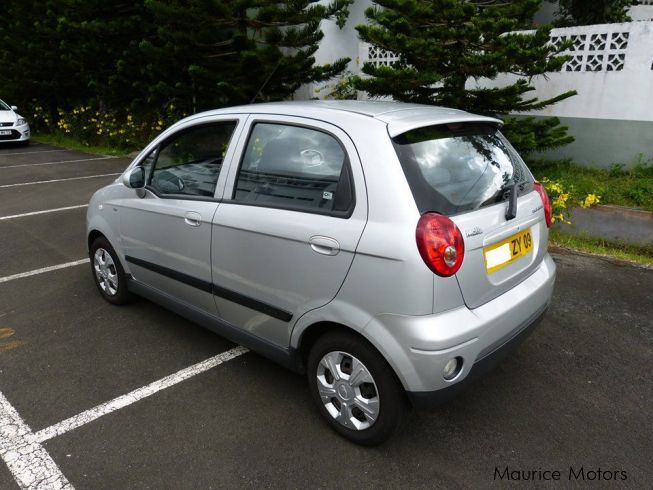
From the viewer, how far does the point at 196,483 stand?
92.7 inches

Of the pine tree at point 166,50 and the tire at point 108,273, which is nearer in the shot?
the tire at point 108,273

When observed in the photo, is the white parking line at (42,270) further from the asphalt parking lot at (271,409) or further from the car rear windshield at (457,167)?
the car rear windshield at (457,167)

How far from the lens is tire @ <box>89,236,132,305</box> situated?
403 cm

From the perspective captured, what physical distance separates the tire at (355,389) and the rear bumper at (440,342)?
101mm

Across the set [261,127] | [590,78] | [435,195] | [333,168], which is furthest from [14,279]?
[590,78]

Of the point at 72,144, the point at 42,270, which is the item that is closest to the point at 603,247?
the point at 42,270

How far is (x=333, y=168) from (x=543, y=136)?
15.3ft

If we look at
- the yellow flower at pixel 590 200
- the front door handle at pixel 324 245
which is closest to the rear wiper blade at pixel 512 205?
the front door handle at pixel 324 245

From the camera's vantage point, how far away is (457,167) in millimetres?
2533

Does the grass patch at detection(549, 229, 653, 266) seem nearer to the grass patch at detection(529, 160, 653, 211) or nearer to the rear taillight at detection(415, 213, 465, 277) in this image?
the grass patch at detection(529, 160, 653, 211)

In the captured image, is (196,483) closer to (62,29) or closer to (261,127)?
(261,127)

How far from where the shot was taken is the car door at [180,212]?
309cm

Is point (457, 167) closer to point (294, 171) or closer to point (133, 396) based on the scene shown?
point (294, 171)

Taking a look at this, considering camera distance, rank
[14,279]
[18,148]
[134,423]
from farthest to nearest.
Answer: [18,148]
[14,279]
[134,423]
